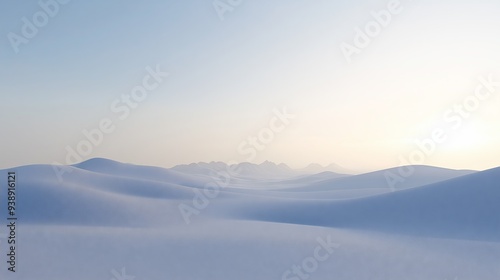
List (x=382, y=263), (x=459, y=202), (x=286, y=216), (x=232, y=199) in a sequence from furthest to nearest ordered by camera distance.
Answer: (x=232, y=199), (x=286, y=216), (x=459, y=202), (x=382, y=263)

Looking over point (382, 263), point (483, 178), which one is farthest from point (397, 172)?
point (382, 263)

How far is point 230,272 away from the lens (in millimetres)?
19156

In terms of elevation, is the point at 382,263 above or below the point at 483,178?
below

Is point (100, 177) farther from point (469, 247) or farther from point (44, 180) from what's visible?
point (469, 247)

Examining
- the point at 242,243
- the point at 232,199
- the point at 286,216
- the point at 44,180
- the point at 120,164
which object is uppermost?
the point at 120,164

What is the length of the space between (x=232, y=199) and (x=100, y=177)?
77.9 ft

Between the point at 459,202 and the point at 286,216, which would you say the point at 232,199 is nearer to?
the point at 286,216

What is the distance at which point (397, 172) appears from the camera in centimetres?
11300

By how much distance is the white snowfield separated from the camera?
63.9 ft

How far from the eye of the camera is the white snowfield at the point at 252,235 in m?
19.5

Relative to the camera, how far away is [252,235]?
2705 centimetres

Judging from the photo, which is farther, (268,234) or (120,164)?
(120,164)

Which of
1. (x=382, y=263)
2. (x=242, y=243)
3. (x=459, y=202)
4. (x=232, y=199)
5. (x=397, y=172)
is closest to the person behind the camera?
(x=382, y=263)

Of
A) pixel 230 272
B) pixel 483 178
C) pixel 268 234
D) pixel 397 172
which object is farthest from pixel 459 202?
pixel 397 172
